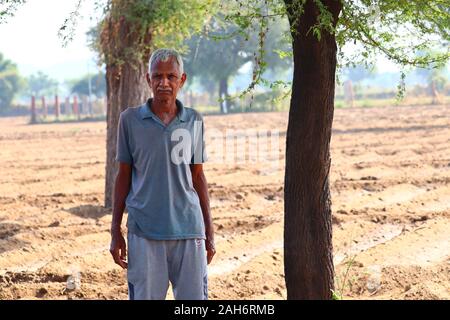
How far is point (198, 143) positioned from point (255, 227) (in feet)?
25.5

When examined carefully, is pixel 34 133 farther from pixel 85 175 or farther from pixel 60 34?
pixel 60 34

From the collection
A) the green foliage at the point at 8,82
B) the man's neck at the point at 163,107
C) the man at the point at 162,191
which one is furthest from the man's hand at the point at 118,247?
the green foliage at the point at 8,82

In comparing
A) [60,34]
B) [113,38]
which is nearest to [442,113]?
[113,38]

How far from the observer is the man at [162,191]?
4539mm

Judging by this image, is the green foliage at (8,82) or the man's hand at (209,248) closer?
the man's hand at (209,248)

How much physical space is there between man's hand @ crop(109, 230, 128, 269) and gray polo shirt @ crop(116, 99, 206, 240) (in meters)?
0.17

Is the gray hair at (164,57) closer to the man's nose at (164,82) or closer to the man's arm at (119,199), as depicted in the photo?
the man's nose at (164,82)

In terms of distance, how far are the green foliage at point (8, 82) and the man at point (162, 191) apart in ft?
258

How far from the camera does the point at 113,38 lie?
41.4 feet

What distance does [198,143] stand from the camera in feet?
15.4

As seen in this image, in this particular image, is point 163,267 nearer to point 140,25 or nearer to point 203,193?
point 203,193

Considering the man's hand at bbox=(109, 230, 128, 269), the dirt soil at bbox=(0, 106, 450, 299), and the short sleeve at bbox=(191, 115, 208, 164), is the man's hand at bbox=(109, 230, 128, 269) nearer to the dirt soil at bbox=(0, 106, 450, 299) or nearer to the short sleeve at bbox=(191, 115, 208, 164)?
the short sleeve at bbox=(191, 115, 208, 164)

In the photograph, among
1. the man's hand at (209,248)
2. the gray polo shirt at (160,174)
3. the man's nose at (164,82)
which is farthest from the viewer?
the man's hand at (209,248)

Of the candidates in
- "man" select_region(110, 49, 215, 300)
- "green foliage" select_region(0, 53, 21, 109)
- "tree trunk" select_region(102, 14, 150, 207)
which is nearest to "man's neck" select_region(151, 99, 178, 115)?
"man" select_region(110, 49, 215, 300)
